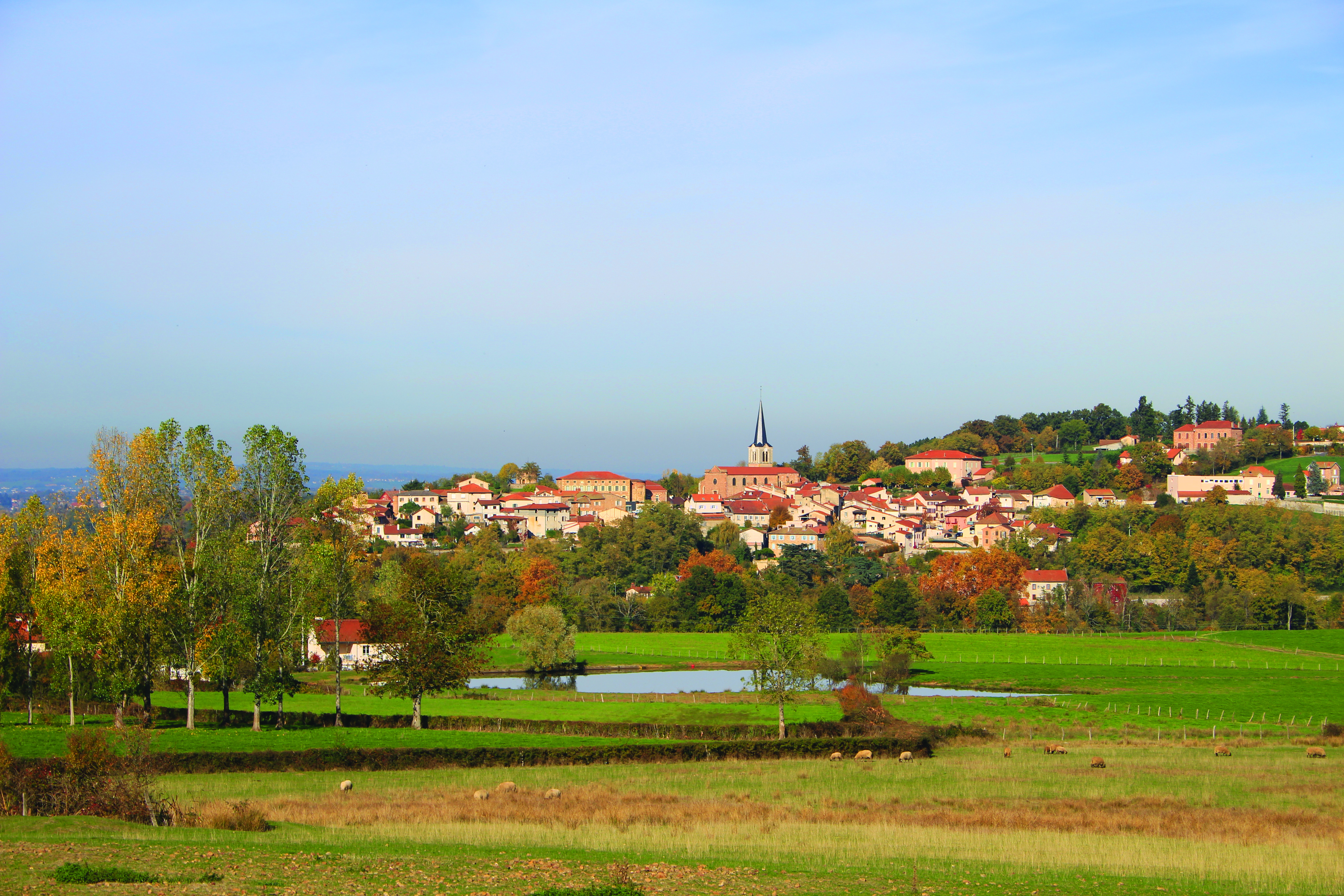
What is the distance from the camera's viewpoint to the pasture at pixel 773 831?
54.5 feet

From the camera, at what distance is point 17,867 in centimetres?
1528

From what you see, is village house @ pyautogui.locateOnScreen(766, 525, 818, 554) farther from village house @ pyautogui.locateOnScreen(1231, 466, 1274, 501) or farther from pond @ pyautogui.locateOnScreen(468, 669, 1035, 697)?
pond @ pyautogui.locateOnScreen(468, 669, 1035, 697)

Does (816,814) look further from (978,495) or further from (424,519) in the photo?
(978,495)

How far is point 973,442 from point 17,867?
634 ft

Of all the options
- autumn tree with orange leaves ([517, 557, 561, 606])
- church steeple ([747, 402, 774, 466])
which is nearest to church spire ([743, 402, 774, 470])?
church steeple ([747, 402, 774, 466])

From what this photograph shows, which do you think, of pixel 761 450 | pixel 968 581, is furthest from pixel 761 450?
pixel 968 581

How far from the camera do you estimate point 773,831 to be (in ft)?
72.7

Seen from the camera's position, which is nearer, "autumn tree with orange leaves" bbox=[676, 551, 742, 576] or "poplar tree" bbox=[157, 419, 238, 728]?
"poplar tree" bbox=[157, 419, 238, 728]

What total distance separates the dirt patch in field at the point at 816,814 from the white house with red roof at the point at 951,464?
155977 mm

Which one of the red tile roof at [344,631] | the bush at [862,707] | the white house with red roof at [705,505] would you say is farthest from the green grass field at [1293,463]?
the red tile roof at [344,631]

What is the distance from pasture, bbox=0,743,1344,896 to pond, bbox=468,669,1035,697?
2391cm

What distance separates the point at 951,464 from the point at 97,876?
17394 centimetres

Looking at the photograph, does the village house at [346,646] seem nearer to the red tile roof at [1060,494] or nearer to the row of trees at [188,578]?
the row of trees at [188,578]

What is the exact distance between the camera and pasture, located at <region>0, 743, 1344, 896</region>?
16.6 metres
